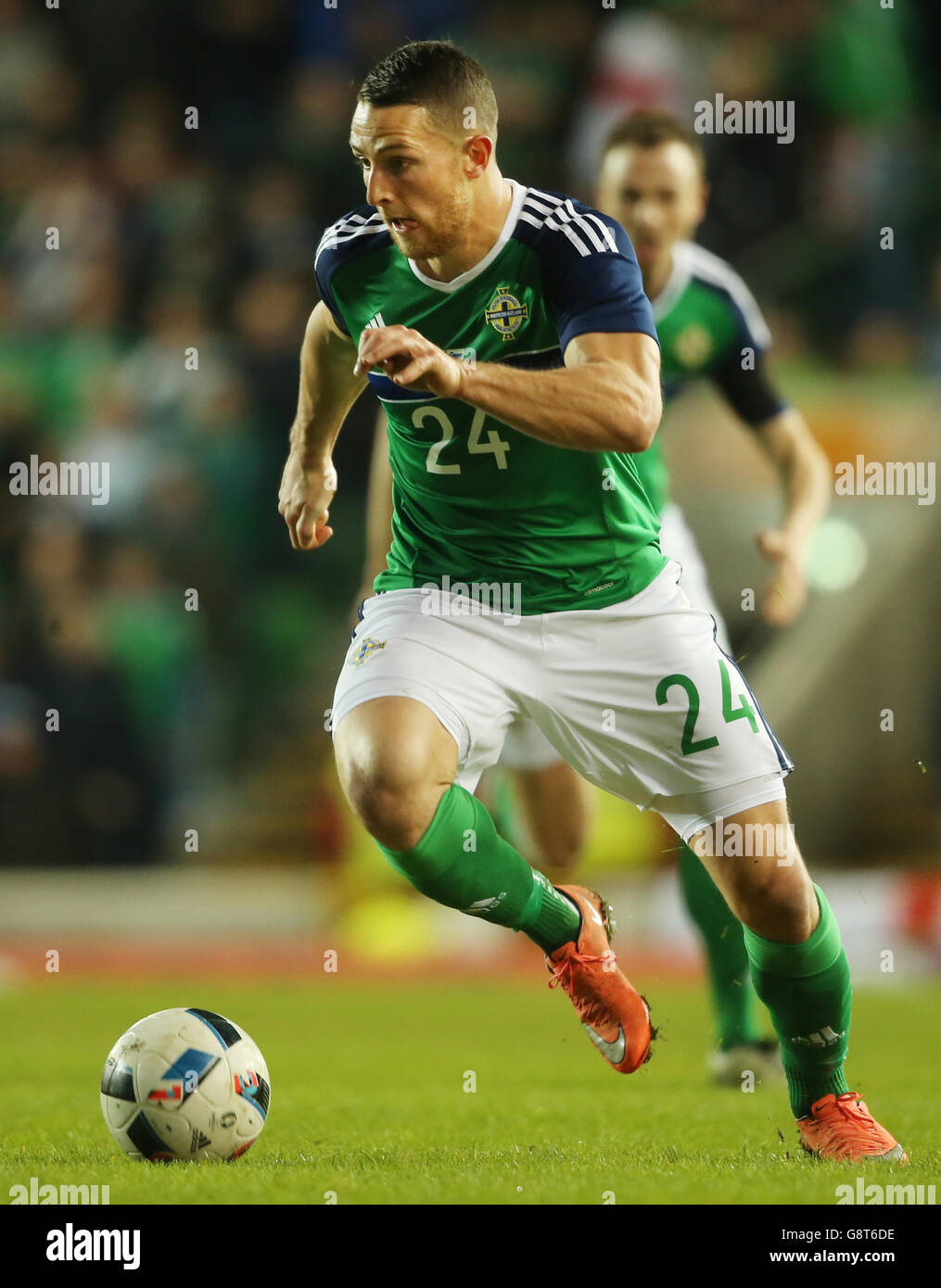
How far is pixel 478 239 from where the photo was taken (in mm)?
4000

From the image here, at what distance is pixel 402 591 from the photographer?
4.27 meters

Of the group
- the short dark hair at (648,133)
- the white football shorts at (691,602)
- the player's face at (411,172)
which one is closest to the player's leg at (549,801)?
the white football shorts at (691,602)

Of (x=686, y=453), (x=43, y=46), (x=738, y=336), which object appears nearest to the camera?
(x=738, y=336)

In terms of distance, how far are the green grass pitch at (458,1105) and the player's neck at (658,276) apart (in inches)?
103

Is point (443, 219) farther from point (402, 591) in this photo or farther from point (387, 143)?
point (402, 591)

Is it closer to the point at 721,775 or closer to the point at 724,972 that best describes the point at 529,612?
the point at 721,775

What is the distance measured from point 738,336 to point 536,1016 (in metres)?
3.42

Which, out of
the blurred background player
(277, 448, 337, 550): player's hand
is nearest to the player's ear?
(277, 448, 337, 550): player's hand

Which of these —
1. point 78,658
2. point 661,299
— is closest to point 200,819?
point 78,658

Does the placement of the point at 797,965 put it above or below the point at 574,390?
below

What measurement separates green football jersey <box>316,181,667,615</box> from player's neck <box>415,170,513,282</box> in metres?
0.02

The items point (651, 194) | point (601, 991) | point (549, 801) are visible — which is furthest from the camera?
point (651, 194)

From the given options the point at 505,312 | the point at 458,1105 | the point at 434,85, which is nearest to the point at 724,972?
the point at 458,1105

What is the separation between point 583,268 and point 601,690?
3.17 feet
